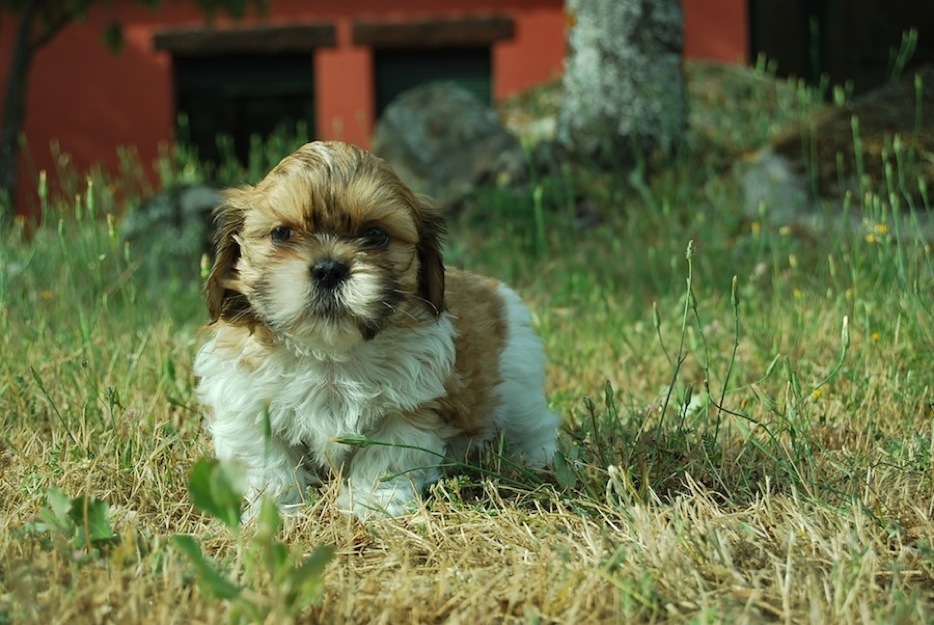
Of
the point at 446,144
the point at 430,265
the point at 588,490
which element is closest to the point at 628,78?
the point at 446,144

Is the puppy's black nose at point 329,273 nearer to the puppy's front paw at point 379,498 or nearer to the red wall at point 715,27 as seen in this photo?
the puppy's front paw at point 379,498

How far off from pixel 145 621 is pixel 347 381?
0.99 metres

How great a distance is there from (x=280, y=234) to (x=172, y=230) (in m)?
4.85

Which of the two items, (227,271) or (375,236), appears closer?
(375,236)

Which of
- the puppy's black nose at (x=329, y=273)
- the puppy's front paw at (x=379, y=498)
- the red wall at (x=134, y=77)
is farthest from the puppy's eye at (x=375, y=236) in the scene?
the red wall at (x=134, y=77)

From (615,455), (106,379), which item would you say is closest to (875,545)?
(615,455)

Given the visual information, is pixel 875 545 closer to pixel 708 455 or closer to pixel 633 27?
pixel 708 455

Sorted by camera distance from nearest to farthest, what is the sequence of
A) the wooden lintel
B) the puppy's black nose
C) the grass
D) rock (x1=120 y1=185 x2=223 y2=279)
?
1. the grass
2. the puppy's black nose
3. rock (x1=120 y1=185 x2=223 y2=279)
4. the wooden lintel

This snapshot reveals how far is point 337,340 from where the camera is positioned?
2846mm

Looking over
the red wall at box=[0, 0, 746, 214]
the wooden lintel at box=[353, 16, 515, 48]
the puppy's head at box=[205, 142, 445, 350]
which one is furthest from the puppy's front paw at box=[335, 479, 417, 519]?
the wooden lintel at box=[353, 16, 515, 48]

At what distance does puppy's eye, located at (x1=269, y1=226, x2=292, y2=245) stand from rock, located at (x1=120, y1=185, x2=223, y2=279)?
419cm

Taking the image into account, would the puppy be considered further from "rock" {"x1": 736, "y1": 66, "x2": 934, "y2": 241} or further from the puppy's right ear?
"rock" {"x1": 736, "y1": 66, "x2": 934, "y2": 241}

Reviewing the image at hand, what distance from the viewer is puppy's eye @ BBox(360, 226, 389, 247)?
2.90m

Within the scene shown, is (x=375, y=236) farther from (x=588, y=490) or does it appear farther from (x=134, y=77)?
(x=134, y=77)
